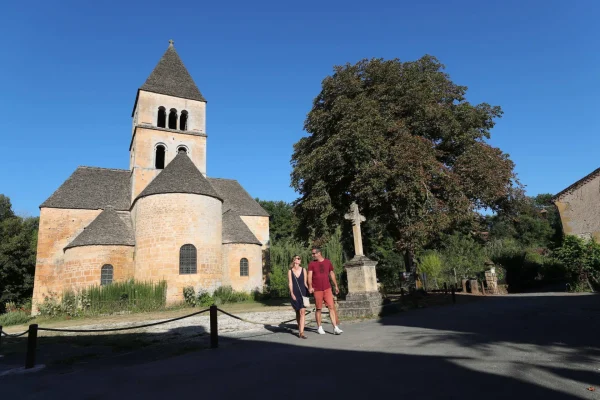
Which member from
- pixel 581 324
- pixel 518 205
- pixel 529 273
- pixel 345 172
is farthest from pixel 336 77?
pixel 529 273

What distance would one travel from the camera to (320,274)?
7.09 metres

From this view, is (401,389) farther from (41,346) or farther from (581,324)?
(41,346)

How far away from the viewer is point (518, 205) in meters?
15.9

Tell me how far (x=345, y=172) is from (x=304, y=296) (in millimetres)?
8019

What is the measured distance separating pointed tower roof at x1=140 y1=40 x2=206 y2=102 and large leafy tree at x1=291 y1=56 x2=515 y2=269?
15.7 meters

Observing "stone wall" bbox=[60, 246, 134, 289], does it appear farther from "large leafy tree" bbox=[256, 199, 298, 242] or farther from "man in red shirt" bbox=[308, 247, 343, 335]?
"large leafy tree" bbox=[256, 199, 298, 242]

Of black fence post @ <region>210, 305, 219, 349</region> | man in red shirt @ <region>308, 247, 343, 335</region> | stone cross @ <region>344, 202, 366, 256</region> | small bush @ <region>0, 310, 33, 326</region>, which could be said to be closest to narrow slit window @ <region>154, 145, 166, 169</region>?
small bush @ <region>0, 310, 33, 326</region>

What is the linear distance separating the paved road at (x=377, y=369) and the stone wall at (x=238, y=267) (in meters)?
17.1

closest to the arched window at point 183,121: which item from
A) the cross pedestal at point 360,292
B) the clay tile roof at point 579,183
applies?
the cross pedestal at point 360,292

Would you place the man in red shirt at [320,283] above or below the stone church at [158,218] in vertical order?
below

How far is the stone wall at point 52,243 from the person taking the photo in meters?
22.5

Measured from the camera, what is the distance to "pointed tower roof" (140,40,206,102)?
27062 mm

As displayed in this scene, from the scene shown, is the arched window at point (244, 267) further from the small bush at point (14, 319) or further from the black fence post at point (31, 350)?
the black fence post at point (31, 350)

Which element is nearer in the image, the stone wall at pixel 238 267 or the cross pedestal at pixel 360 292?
the cross pedestal at pixel 360 292
